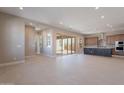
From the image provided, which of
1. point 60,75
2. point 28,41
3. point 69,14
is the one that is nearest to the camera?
point 60,75

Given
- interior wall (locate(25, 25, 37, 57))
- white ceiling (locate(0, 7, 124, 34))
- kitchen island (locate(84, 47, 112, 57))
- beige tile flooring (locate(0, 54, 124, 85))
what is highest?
white ceiling (locate(0, 7, 124, 34))

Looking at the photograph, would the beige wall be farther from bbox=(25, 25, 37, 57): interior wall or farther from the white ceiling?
bbox=(25, 25, 37, 57): interior wall

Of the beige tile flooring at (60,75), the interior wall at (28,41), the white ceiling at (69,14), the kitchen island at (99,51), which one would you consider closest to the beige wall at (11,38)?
the white ceiling at (69,14)

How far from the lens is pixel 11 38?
5.76 metres

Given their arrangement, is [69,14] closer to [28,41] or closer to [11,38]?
[11,38]

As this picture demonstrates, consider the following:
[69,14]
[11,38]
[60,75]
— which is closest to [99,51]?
[69,14]

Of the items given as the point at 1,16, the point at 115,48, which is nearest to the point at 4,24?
the point at 1,16

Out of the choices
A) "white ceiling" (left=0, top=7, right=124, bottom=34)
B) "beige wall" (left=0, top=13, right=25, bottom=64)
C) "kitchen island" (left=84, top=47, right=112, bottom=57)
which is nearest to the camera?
"white ceiling" (left=0, top=7, right=124, bottom=34)

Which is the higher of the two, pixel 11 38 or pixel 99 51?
pixel 11 38

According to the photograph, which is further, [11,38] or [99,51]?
[99,51]

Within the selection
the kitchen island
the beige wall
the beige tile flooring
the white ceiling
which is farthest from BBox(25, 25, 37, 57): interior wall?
the kitchen island

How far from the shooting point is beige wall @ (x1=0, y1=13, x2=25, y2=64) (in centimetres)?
539

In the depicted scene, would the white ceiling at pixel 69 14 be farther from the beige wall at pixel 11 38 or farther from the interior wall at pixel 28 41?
the interior wall at pixel 28 41
